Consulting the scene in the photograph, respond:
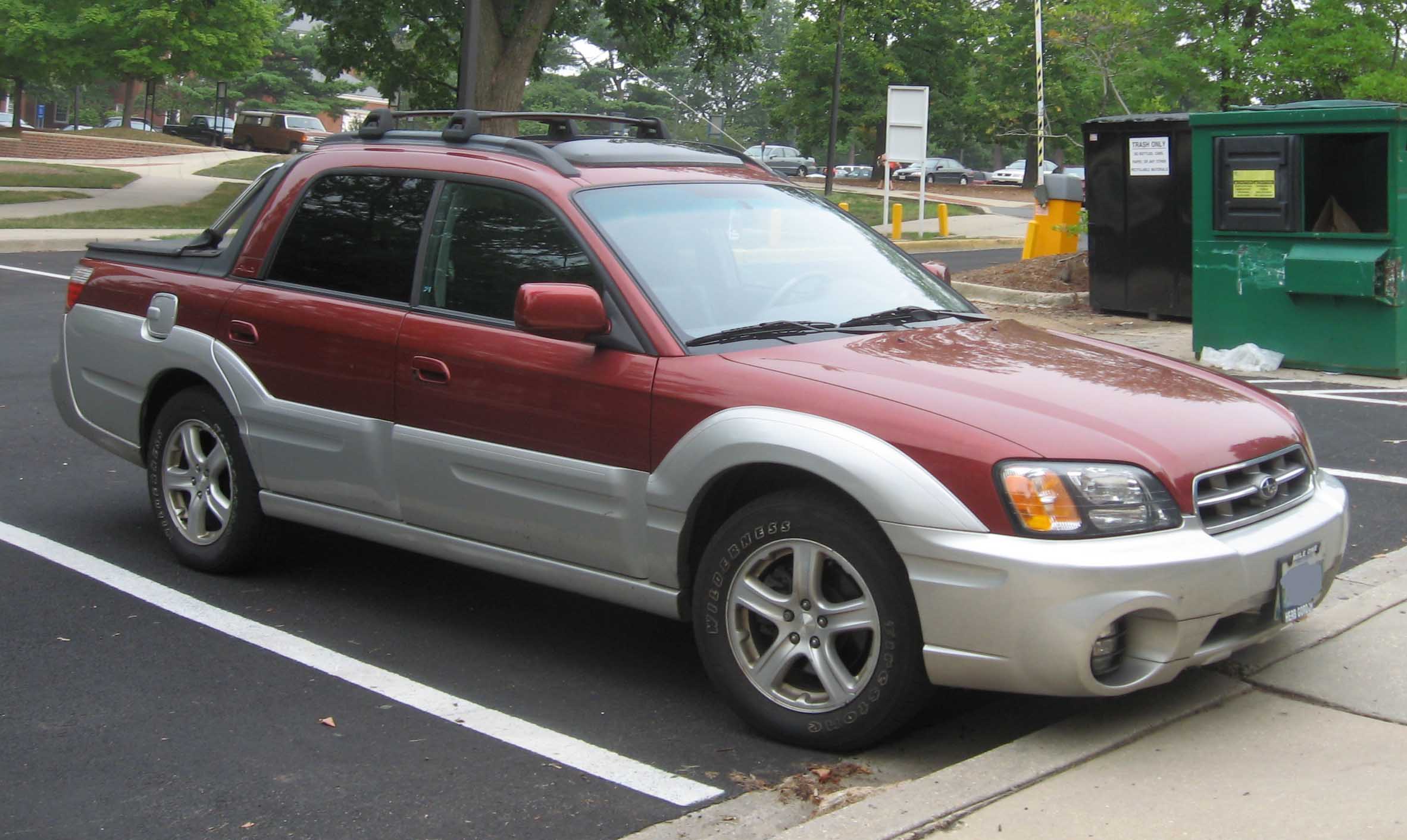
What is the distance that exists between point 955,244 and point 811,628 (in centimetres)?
2568

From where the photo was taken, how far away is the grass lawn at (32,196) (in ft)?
88.9

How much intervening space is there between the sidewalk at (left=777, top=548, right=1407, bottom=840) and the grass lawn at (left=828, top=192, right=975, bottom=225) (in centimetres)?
2998

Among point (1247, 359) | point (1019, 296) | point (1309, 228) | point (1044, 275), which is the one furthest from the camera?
point (1044, 275)

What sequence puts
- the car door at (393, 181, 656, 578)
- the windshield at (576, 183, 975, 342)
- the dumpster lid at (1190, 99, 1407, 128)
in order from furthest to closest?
the dumpster lid at (1190, 99, 1407, 128) < the windshield at (576, 183, 975, 342) < the car door at (393, 181, 656, 578)

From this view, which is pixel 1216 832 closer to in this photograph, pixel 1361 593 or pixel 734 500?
pixel 734 500

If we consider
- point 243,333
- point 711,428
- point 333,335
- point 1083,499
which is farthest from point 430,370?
point 1083,499

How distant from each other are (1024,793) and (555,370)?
1.92 m

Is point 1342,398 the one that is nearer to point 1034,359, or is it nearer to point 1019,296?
point 1034,359

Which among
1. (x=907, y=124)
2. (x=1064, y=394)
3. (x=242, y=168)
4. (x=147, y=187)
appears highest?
(x=242, y=168)

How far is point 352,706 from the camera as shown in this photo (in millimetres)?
4512

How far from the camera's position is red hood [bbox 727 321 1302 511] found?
3859 millimetres

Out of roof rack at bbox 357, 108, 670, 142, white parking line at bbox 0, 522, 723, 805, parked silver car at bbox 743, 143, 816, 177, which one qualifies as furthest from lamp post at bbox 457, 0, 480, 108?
parked silver car at bbox 743, 143, 816, 177

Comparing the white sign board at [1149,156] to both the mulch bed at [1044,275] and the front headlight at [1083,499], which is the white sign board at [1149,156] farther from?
the front headlight at [1083,499]

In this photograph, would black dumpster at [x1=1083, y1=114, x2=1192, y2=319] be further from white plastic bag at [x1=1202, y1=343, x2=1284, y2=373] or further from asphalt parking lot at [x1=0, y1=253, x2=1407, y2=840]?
asphalt parking lot at [x1=0, y1=253, x2=1407, y2=840]
